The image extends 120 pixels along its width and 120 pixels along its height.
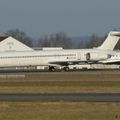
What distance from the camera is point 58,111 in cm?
2748

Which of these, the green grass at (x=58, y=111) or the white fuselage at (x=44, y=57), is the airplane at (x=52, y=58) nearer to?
the white fuselage at (x=44, y=57)

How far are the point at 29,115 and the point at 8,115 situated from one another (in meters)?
0.90

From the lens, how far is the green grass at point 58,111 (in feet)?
81.5

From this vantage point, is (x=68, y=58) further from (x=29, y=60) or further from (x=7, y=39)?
(x=7, y=39)

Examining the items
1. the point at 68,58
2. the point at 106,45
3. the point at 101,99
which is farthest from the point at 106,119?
the point at 106,45

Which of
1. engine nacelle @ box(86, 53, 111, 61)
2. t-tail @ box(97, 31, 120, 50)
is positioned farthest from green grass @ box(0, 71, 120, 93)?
t-tail @ box(97, 31, 120, 50)

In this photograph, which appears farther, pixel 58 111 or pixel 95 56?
pixel 95 56

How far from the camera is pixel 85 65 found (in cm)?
11250

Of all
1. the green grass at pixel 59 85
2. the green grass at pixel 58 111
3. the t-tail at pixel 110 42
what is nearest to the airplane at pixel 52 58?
the t-tail at pixel 110 42

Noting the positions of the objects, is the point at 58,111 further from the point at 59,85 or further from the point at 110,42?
the point at 110,42

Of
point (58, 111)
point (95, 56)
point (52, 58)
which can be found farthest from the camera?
point (52, 58)

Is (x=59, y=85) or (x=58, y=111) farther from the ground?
(x=59, y=85)

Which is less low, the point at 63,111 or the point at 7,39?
the point at 7,39

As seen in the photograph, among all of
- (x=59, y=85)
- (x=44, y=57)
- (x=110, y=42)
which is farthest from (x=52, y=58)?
(x=59, y=85)
